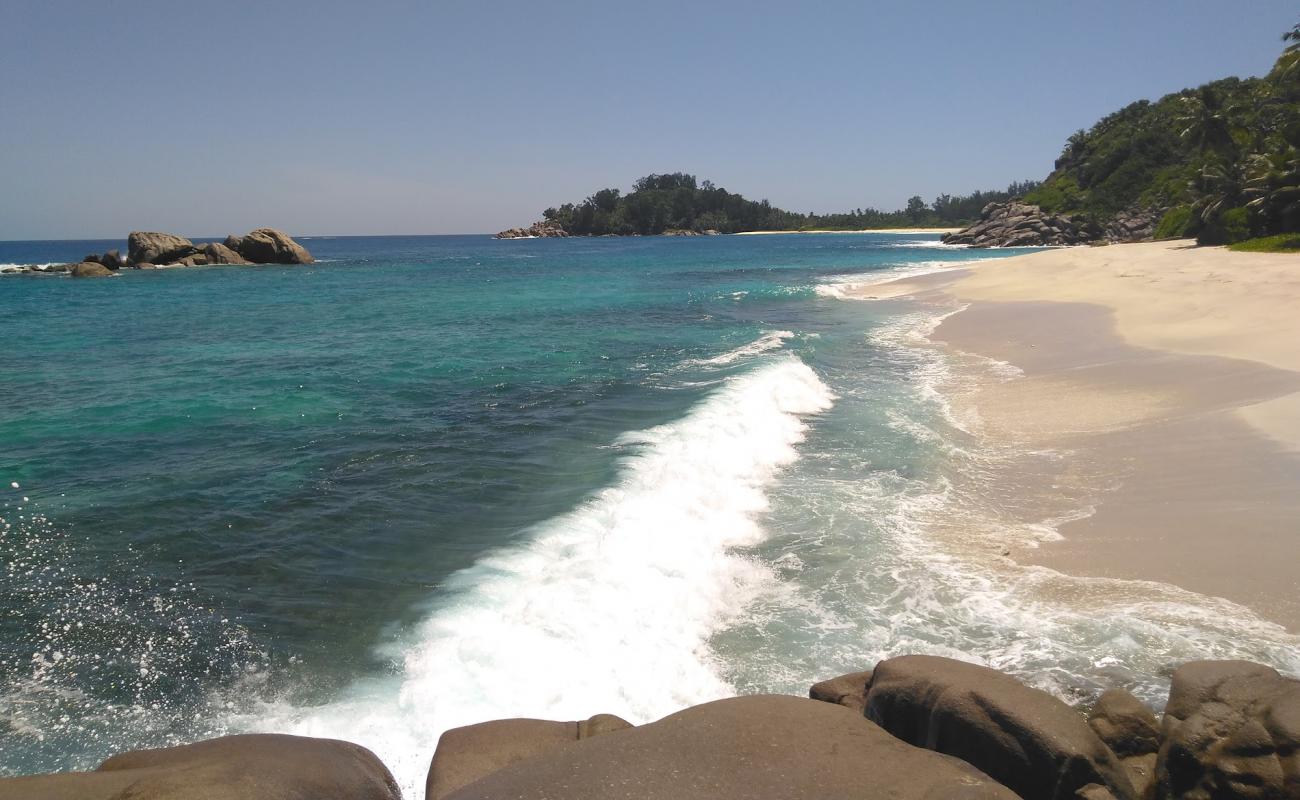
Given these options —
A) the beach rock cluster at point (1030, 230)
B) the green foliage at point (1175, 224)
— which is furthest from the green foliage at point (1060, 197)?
the green foliage at point (1175, 224)

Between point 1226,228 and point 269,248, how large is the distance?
269ft

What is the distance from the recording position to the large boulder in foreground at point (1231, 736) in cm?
401

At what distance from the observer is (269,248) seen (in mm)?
78062

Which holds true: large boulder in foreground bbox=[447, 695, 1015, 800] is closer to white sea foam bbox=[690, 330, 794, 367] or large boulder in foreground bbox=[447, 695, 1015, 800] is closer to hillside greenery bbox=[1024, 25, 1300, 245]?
white sea foam bbox=[690, 330, 794, 367]

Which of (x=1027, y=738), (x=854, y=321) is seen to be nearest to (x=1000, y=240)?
(x=854, y=321)

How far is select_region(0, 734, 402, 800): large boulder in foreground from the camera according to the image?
135 inches

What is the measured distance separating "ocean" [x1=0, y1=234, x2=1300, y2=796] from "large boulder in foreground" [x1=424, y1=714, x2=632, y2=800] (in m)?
1.01

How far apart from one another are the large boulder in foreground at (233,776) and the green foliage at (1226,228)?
5102 centimetres

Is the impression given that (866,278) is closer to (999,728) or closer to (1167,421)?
(1167,421)

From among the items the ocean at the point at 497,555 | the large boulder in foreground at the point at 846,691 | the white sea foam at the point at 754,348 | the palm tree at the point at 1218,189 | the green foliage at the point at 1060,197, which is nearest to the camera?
the large boulder in foreground at the point at 846,691

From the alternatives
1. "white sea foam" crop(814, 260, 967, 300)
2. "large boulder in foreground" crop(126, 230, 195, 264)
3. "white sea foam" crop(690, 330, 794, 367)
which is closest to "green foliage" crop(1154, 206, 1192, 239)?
"white sea foam" crop(814, 260, 967, 300)

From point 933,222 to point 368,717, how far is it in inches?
8414

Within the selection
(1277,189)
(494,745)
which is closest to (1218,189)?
(1277,189)

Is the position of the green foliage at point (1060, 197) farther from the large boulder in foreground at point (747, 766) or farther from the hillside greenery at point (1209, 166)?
the large boulder in foreground at point (747, 766)
